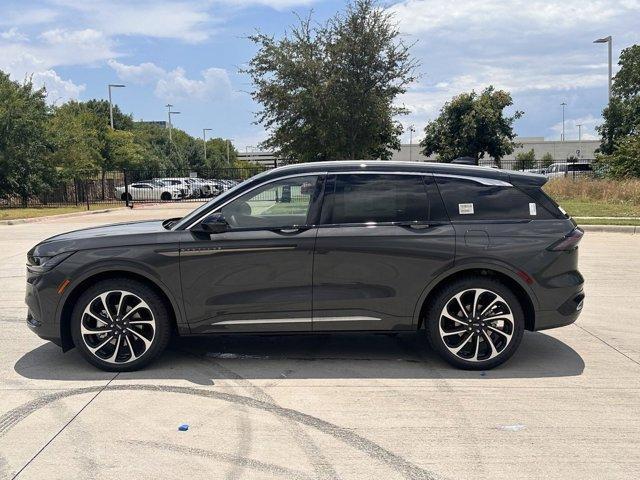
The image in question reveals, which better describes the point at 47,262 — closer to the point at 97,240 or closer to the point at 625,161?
the point at 97,240

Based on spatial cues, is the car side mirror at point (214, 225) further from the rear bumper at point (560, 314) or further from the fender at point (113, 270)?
the rear bumper at point (560, 314)

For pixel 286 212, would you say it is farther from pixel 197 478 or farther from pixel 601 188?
pixel 601 188

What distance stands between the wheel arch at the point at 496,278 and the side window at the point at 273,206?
1235 mm

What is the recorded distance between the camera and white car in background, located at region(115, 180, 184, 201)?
4203 centimetres

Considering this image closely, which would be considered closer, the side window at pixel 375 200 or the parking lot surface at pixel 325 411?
the parking lot surface at pixel 325 411

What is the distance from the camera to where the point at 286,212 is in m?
5.22

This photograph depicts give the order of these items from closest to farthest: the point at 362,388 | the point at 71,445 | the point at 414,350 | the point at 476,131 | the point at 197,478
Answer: the point at 197,478
the point at 71,445
the point at 362,388
the point at 414,350
the point at 476,131

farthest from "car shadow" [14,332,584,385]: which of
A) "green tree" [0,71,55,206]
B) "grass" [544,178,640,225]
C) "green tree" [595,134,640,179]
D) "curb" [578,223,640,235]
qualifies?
"green tree" [0,71,55,206]

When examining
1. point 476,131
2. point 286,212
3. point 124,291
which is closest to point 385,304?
point 286,212

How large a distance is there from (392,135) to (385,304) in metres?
20.0

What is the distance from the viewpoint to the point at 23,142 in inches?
1204

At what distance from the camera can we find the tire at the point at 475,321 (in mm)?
5137

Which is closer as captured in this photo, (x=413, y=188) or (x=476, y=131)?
(x=413, y=188)

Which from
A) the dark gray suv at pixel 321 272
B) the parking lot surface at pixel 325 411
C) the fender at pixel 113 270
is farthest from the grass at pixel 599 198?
the fender at pixel 113 270
